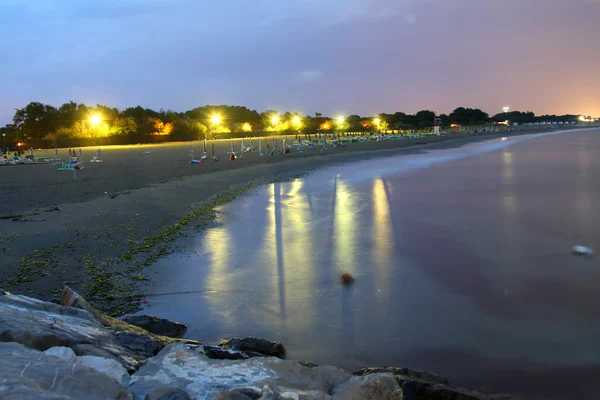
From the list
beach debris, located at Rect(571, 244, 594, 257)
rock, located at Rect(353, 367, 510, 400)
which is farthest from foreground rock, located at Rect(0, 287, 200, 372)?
beach debris, located at Rect(571, 244, 594, 257)

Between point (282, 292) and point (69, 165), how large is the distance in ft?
74.4

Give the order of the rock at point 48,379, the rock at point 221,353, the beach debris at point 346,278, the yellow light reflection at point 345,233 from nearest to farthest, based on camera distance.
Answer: the rock at point 48,379 < the rock at point 221,353 < the beach debris at point 346,278 < the yellow light reflection at point 345,233

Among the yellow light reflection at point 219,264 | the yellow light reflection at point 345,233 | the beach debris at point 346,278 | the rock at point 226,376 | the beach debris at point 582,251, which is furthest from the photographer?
the beach debris at point 582,251

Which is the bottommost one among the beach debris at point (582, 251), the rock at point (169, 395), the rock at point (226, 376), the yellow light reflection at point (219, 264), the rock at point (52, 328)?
the beach debris at point (582, 251)

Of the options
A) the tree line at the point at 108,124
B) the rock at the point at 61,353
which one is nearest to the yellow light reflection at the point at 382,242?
the rock at the point at 61,353

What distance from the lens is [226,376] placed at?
3713mm

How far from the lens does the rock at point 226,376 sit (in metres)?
3.44

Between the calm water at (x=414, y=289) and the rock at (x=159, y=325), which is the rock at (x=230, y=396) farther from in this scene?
the rock at (x=159, y=325)

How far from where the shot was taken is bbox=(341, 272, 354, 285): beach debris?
24.3 ft

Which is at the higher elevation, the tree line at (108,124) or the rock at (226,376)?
the tree line at (108,124)

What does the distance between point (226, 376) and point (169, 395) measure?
25.4 inches

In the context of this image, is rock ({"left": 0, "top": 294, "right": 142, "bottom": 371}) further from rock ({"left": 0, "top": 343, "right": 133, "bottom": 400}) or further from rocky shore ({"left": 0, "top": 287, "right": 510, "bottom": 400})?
rock ({"left": 0, "top": 343, "right": 133, "bottom": 400})

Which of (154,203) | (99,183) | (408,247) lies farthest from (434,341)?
(99,183)

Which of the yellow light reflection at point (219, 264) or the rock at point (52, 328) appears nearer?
the rock at point (52, 328)
